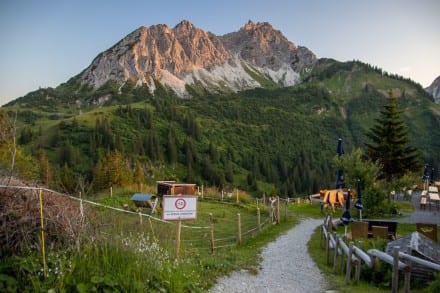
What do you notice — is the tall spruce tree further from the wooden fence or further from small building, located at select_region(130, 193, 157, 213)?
the wooden fence

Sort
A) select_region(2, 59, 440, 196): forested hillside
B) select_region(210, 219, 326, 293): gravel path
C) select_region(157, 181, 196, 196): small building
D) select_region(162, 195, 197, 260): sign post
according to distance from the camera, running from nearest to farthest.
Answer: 1. select_region(210, 219, 326, 293): gravel path
2. select_region(162, 195, 197, 260): sign post
3. select_region(157, 181, 196, 196): small building
4. select_region(2, 59, 440, 196): forested hillside

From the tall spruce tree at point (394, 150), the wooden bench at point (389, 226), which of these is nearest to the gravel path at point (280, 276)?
the wooden bench at point (389, 226)

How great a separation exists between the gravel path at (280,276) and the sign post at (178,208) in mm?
1698

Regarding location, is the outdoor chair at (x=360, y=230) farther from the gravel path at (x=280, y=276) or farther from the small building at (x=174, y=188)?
the small building at (x=174, y=188)

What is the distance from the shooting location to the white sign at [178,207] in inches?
345

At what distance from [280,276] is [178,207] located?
339cm

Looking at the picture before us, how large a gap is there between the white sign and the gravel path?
5.67 ft

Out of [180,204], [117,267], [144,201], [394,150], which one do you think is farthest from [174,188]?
[117,267]

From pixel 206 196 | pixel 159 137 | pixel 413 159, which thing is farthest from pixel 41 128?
pixel 413 159

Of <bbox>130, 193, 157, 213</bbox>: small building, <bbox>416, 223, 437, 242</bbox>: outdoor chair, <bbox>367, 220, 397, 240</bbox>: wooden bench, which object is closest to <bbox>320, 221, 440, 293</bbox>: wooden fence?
<bbox>416, 223, 437, 242</bbox>: outdoor chair

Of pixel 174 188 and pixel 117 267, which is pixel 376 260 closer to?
pixel 117 267

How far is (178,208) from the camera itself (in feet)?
29.5

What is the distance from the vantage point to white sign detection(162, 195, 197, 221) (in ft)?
28.8

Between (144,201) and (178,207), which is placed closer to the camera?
(178,207)
